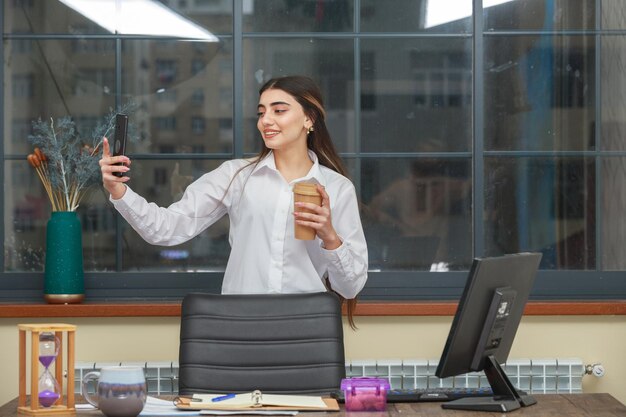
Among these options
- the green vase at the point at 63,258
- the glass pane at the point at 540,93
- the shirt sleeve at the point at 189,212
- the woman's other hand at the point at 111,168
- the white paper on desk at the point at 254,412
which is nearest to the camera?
the white paper on desk at the point at 254,412

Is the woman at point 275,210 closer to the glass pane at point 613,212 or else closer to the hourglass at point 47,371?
the hourglass at point 47,371

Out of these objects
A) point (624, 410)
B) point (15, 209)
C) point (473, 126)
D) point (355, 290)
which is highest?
point (473, 126)

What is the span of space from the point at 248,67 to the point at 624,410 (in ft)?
7.24

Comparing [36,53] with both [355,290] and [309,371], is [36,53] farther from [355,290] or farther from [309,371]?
[309,371]

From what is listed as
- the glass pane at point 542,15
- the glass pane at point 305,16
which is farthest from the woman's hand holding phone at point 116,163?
the glass pane at point 542,15

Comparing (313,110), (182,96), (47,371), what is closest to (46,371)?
→ (47,371)

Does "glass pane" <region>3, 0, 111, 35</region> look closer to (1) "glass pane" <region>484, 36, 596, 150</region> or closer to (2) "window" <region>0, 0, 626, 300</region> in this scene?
(2) "window" <region>0, 0, 626, 300</region>

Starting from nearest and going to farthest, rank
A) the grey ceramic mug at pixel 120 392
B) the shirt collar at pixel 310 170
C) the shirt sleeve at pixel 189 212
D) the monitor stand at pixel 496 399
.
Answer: the grey ceramic mug at pixel 120 392
the monitor stand at pixel 496 399
the shirt sleeve at pixel 189 212
the shirt collar at pixel 310 170

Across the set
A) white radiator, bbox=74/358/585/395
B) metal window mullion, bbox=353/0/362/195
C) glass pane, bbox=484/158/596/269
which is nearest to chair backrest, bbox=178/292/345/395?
white radiator, bbox=74/358/585/395

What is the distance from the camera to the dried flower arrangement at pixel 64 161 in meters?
3.85

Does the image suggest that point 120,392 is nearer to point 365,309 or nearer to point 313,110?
point 313,110

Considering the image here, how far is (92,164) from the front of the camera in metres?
3.86

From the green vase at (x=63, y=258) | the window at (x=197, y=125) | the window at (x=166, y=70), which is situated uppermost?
the window at (x=166, y=70)

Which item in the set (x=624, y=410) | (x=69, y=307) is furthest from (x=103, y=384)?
(x=69, y=307)
